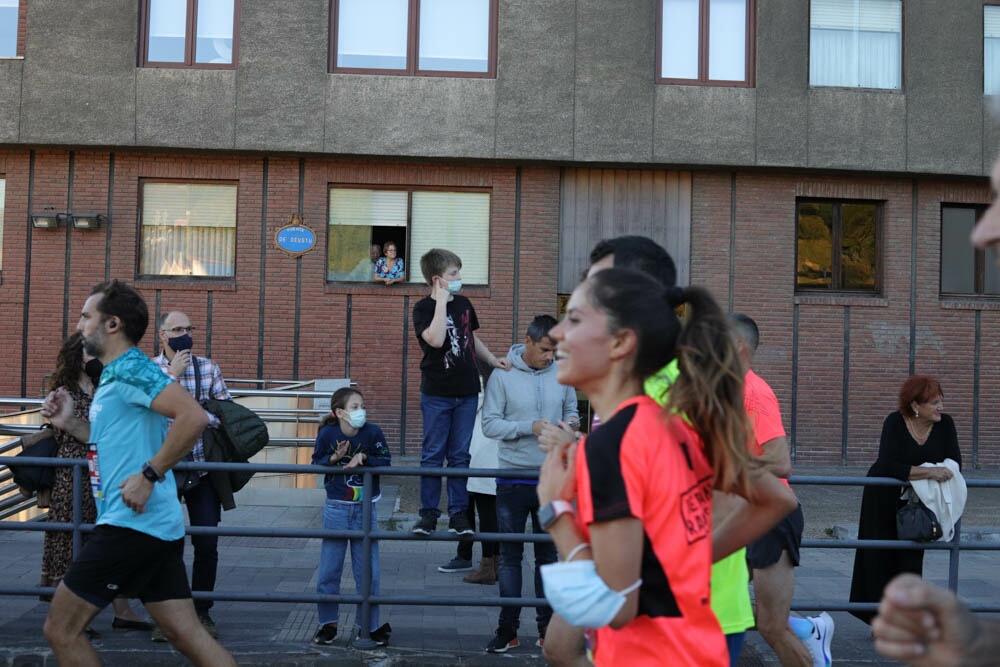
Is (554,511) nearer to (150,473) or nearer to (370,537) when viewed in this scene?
(150,473)

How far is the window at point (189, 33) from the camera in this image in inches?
664

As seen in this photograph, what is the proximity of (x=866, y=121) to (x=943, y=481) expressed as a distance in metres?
12.5

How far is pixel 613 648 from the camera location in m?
2.54

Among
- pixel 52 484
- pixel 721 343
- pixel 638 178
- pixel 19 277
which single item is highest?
pixel 638 178

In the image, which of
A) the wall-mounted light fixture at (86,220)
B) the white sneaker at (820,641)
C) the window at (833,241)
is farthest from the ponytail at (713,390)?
the window at (833,241)

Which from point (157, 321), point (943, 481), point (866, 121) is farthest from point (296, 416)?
point (866, 121)

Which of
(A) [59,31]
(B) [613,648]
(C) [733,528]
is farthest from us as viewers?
(A) [59,31]

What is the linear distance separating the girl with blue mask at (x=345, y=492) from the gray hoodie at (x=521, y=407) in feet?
2.40

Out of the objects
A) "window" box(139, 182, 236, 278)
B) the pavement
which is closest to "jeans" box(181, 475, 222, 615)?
the pavement

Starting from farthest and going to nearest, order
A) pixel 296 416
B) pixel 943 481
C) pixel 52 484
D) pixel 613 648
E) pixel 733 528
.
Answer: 1. pixel 296 416
2. pixel 52 484
3. pixel 943 481
4. pixel 733 528
5. pixel 613 648

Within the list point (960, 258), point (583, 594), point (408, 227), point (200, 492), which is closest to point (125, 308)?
point (200, 492)

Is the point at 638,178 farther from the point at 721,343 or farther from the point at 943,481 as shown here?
the point at 721,343

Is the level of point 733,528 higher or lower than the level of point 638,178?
lower

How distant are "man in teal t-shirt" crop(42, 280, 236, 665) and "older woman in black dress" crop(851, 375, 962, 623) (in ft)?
13.1
